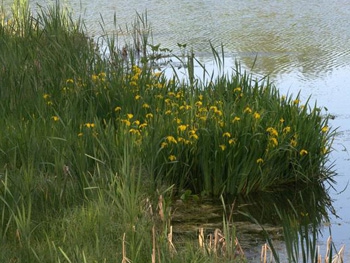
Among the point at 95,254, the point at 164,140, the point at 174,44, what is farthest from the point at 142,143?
the point at 174,44

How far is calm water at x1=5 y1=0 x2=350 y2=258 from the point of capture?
7.60 metres

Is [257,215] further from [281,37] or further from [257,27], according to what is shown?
[257,27]

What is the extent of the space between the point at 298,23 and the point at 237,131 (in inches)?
307

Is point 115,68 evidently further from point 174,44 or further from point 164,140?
point 174,44

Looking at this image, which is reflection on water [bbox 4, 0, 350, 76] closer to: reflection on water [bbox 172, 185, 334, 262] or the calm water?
the calm water

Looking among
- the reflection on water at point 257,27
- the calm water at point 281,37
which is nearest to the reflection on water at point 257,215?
the calm water at point 281,37

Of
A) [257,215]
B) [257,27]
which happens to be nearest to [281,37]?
[257,27]

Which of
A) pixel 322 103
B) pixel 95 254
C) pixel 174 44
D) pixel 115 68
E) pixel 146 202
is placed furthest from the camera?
pixel 174 44

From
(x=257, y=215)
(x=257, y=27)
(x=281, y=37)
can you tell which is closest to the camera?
(x=257, y=215)

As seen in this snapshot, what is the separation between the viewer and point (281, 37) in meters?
11.9

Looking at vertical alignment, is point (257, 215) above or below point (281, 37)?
below

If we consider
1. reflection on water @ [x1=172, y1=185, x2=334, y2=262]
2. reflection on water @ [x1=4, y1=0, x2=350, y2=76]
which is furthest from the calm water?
reflection on water @ [x1=172, y1=185, x2=334, y2=262]

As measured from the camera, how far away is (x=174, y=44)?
37.2 ft

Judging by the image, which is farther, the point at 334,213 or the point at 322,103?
the point at 322,103
